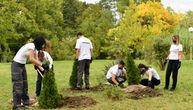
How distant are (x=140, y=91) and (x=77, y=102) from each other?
7.90 ft

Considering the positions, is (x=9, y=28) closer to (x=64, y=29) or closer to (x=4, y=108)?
(x=4, y=108)

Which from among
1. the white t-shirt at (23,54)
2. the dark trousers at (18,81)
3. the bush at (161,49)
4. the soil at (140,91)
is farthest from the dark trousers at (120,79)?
the bush at (161,49)

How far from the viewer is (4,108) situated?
11117 mm

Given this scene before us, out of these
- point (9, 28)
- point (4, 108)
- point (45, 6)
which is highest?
point (45, 6)

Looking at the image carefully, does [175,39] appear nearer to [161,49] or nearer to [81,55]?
[81,55]

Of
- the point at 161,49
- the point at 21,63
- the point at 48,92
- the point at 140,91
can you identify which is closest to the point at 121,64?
the point at 140,91

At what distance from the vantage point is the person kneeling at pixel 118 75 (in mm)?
13922

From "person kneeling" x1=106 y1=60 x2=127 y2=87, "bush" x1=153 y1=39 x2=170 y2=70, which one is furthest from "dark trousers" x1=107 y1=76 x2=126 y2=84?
"bush" x1=153 y1=39 x2=170 y2=70

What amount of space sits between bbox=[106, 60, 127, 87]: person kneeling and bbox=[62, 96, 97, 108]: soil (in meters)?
2.41

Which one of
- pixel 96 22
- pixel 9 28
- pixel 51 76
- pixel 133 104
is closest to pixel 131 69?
pixel 133 104

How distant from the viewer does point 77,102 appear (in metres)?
11.3

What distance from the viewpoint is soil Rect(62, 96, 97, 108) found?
36.1 feet

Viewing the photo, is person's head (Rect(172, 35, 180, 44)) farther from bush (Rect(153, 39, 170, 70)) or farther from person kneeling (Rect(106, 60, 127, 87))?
bush (Rect(153, 39, 170, 70))

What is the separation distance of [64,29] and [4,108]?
4944 centimetres
